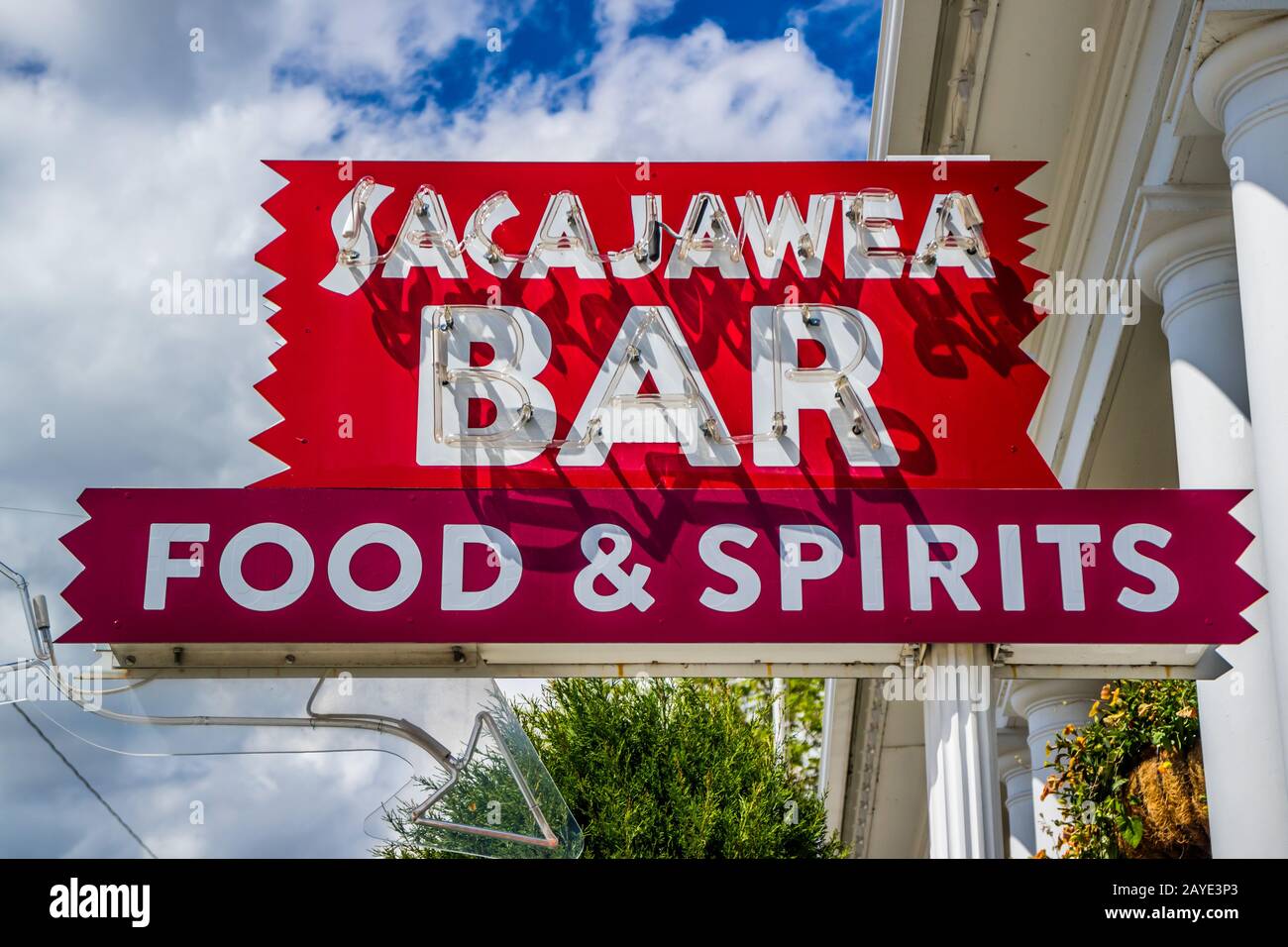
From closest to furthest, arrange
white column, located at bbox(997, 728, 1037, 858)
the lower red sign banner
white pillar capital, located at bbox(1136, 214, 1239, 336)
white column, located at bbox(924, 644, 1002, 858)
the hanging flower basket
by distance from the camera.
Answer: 1. white column, located at bbox(924, 644, 1002, 858)
2. the lower red sign banner
3. the hanging flower basket
4. white pillar capital, located at bbox(1136, 214, 1239, 336)
5. white column, located at bbox(997, 728, 1037, 858)

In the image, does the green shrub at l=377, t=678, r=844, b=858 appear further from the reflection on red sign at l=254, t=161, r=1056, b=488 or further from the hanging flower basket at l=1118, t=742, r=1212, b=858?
the reflection on red sign at l=254, t=161, r=1056, b=488

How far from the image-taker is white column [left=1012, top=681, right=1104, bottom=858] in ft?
41.5

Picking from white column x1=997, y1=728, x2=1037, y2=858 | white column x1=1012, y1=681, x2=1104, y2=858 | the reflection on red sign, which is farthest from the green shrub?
the reflection on red sign

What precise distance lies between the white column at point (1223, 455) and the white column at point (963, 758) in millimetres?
1897

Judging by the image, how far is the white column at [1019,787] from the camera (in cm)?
1525

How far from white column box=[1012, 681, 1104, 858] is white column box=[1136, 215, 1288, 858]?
4561mm

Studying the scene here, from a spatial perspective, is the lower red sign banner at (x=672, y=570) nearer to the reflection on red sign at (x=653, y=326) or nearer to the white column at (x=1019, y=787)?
the reflection on red sign at (x=653, y=326)

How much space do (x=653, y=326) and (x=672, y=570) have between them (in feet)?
5.83

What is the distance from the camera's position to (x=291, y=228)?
25.7 feet

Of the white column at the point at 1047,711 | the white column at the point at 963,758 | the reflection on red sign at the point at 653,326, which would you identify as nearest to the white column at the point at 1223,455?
the reflection on red sign at the point at 653,326

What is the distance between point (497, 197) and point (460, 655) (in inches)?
105

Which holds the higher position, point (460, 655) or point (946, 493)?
point (946, 493)

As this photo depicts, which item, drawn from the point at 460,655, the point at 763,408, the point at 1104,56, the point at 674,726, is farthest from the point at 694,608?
the point at 674,726
